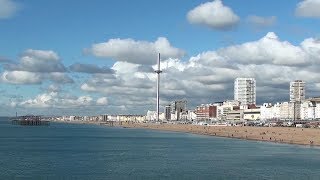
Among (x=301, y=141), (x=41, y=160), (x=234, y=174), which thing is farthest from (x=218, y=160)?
(x=301, y=141)

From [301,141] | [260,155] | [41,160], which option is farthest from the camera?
[301,141]

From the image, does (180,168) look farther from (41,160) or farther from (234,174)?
(41,160)

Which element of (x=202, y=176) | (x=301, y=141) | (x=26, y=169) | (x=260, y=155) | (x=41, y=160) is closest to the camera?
(x=202, y=176)

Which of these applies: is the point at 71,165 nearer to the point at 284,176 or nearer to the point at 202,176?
the point at 202,176

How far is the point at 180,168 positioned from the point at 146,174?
7584 mm

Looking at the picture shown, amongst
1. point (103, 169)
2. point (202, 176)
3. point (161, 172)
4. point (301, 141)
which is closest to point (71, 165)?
point (103, 169)

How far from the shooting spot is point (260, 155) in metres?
84.7

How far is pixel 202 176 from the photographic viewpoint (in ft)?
186

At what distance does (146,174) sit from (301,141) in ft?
227

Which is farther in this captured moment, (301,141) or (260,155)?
(301,141)

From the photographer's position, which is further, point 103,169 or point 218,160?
point 218,160

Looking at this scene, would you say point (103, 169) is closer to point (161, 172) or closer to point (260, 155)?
point (161, 172)

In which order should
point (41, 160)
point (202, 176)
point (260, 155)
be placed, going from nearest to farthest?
point (202, 176) → point (41, 160) → point (260, 155)

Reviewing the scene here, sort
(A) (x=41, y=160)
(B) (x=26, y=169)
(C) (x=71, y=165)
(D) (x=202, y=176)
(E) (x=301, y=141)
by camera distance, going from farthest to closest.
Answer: (E) (x=301, y=141)
(A) (x=41, y=160)
(C) (x=71, y=165)
(B) (x=26, y=169)
(D) (x=202, y=176)
